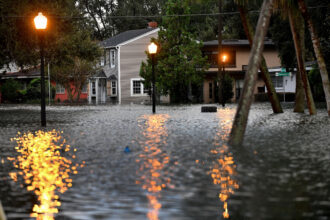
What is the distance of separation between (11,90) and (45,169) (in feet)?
219

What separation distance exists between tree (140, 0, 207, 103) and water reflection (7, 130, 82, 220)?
41.9m

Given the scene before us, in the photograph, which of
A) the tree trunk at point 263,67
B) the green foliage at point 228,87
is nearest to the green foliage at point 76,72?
the green foliage at point 228,87

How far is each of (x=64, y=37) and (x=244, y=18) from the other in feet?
64.6

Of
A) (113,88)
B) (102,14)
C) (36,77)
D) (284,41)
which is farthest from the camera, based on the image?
(102,14)

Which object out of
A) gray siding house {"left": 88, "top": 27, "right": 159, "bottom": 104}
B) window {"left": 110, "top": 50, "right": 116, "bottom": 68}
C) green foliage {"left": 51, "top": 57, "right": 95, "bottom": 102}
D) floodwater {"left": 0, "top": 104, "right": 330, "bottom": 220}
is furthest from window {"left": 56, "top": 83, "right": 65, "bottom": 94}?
floodwater {"left": 0, "top": 104, "right": 330, "bottom": 220}

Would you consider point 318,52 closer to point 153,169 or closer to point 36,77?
point 153,169

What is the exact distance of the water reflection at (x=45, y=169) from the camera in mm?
7126

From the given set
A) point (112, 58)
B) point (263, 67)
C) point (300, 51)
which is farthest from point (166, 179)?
point (112, 58)

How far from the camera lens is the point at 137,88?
68188mm

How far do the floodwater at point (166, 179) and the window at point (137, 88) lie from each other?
52.0m

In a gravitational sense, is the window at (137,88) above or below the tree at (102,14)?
below

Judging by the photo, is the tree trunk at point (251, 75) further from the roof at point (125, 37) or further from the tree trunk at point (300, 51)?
the roof at point (125, 37)

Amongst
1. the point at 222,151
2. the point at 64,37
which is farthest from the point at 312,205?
the point at 64,37

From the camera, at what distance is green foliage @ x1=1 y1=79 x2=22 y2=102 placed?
7481 centimetres
